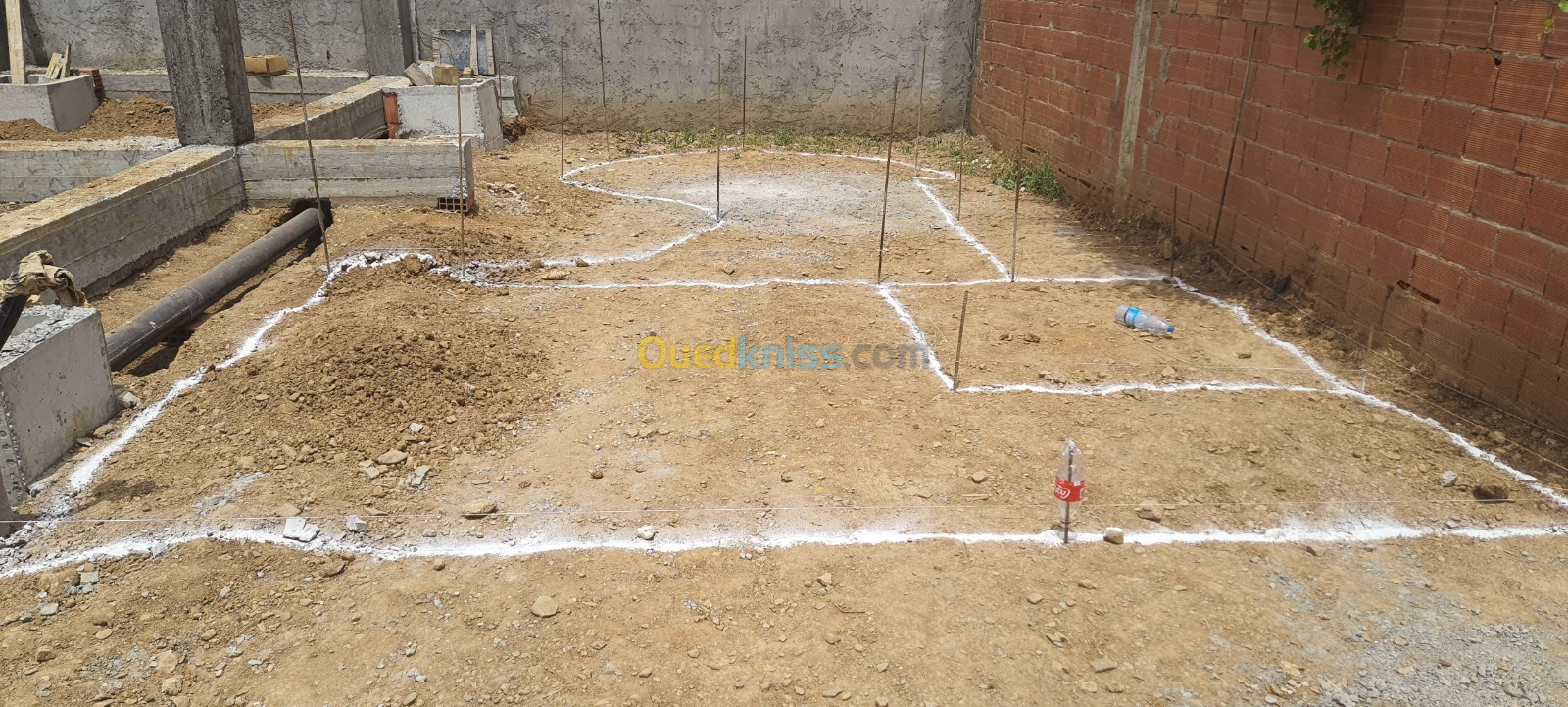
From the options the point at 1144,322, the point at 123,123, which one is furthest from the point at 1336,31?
the point at 123,123

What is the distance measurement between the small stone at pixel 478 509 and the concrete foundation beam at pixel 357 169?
521cm

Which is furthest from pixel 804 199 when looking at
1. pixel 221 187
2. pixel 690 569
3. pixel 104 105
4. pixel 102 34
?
pixel 102 34

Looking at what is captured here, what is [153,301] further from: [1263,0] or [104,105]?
[1263,0]

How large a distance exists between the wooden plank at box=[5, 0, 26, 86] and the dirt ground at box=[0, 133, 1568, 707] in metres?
7.31

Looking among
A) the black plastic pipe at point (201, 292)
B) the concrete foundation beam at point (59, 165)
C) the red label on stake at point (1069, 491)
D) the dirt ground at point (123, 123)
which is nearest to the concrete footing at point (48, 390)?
the black plastic pipe at point (201, 292)

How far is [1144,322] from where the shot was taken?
22.5 feet

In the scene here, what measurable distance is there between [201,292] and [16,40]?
8.81 m

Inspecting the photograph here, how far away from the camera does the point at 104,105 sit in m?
12.5

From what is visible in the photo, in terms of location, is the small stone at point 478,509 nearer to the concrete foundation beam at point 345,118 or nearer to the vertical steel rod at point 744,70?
the concrete foundation beam at point 345,118

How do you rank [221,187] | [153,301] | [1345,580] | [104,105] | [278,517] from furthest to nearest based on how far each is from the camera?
[104,105] → [221,187] → [153,301] → [278,517] → [1345,580]

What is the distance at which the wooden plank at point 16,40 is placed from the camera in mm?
12172

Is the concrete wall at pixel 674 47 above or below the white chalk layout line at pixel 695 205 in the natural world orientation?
above

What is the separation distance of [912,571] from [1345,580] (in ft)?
5.80

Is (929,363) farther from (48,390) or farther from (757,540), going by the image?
(48,390)
